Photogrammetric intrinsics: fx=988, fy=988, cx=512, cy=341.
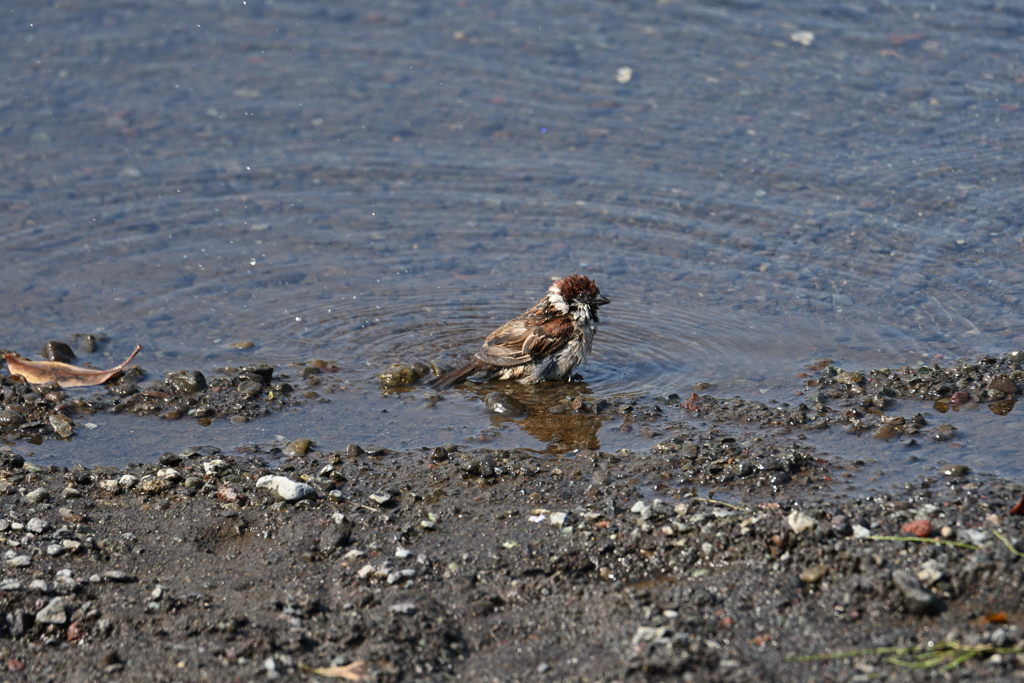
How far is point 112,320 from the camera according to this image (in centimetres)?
924

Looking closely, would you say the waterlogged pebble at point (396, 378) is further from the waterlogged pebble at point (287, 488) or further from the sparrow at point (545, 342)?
the waterlogged pebble at point (287, 488)

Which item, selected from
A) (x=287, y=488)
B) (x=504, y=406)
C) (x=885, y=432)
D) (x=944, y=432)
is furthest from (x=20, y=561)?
(x=944, y=432)

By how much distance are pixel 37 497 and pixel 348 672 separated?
278 centimetres

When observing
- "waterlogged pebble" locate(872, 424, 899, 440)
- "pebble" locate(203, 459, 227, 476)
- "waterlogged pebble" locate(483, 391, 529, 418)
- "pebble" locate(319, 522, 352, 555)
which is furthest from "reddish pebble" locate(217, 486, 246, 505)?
"waterlogged pebble" locate(872, 424, 899, 440)

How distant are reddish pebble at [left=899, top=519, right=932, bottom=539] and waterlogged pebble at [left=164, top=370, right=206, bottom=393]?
531 cm

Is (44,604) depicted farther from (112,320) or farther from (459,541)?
(112,320)

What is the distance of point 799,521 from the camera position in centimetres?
512

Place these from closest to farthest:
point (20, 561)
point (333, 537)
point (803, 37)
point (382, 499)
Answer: point (20, 561) → point (333, 537) → point (382, 499) → point (803, 37)

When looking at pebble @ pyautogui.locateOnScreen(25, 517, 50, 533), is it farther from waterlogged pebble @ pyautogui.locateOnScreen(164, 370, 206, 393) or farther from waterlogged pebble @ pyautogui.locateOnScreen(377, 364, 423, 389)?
waterlogged pebble @ pyautogui.locateOnScreen(377, 364, 423, 389)

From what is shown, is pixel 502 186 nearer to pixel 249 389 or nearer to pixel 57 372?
pixel 249 389

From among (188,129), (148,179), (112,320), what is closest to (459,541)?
(112,320)

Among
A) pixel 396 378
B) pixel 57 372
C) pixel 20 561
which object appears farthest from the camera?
pixel 396 378

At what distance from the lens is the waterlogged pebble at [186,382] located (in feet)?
25.7

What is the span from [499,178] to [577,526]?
679cm
